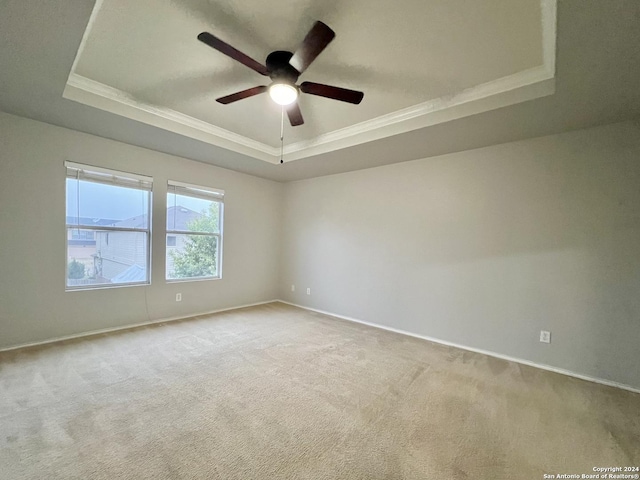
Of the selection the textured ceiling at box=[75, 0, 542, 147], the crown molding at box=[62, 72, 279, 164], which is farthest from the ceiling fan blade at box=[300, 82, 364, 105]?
the crown molding at box=[62, 72, 279, 164]

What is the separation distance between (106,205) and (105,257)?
0.66 m

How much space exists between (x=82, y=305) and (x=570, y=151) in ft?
18.5

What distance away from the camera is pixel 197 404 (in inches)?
79.2

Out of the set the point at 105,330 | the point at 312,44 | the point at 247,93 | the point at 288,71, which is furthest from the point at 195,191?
the point at 312,44

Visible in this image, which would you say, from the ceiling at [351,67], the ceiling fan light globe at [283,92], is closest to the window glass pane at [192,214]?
the ceiling at [351,67]

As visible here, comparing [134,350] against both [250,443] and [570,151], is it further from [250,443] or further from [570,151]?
[570,151]

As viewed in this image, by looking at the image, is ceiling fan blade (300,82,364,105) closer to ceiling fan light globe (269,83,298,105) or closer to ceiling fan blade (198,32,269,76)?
ceiling fan light globe (269,83,298,105)

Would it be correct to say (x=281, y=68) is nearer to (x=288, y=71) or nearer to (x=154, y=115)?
(x=288, y=71)

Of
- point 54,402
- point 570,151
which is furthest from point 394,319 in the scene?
point 54,402

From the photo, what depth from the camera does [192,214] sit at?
4223 millimetres

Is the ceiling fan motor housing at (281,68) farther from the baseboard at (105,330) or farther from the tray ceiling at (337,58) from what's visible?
the baseboard at (105,330)

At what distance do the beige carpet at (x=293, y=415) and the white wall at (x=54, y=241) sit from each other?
0.40 metres

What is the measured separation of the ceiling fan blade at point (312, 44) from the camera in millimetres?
1493

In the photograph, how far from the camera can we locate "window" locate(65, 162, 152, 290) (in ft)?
10.5
